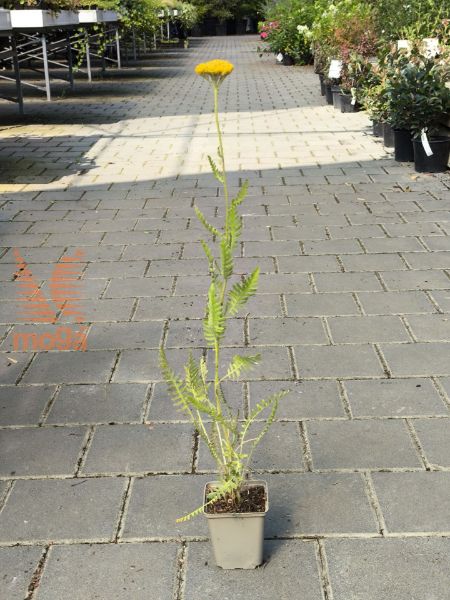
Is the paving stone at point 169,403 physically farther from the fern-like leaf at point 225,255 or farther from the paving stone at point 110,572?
the fern-like leaf at point 225,255

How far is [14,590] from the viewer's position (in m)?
2.04

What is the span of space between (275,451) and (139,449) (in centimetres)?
50

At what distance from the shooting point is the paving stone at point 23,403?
2.91 m

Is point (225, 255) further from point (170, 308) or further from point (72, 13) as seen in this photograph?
point (72, 13)

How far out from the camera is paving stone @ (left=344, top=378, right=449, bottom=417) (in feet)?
9.45

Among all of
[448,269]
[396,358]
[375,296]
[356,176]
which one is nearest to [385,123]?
[356,176]

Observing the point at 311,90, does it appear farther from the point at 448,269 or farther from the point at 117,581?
the point at 117,581

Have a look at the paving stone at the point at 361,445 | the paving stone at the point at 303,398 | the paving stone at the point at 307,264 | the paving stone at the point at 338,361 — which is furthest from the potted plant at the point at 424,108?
the paving stone at the point at 361,445

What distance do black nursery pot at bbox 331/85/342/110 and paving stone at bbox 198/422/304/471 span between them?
347 inches

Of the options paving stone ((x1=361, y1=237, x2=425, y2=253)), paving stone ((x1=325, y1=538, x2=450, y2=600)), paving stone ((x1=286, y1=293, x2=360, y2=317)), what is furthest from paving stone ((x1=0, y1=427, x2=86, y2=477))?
paving stone ((x1=361, y1=237, x2=425, y2=253))

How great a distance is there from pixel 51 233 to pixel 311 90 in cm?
921

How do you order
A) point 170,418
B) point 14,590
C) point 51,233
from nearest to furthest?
1. point 14,590
2. point 170,418
3. point 51,233

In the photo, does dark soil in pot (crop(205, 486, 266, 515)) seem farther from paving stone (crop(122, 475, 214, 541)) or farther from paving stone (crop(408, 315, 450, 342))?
paving stone (crop(408, 315, 450, 342))

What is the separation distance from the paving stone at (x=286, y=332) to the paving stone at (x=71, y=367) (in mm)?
720
